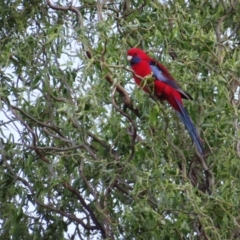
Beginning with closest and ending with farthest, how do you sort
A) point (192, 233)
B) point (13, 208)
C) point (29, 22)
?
point (192, 233) < point (13, 208) < point (29, 22)

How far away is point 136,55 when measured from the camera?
5461mm

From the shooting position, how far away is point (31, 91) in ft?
17.1

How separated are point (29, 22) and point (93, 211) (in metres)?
1.18

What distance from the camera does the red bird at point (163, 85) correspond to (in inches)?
205

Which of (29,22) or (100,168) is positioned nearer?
(100,168)

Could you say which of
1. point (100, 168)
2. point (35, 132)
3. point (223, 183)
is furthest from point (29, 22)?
point (223, 183)

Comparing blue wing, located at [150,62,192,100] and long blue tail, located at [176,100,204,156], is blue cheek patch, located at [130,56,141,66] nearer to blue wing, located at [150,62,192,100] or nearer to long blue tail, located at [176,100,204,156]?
blue wing, located at [150,62,192,100]

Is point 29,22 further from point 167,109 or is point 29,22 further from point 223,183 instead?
point 223,183

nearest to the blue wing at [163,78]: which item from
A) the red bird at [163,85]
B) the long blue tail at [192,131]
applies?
the red bird at [163,85]

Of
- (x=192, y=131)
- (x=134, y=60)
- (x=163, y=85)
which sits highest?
(x=134, y=60)

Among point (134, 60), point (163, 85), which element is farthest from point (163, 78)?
point (134, 60)

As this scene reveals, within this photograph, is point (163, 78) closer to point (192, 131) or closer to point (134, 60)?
point (134, 60)

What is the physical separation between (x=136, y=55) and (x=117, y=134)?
59 cm

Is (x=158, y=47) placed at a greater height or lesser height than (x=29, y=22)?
lesser
